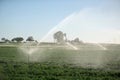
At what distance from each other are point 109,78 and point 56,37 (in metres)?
89.4

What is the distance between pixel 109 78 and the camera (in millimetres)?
13898

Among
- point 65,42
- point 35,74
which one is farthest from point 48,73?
point 65,42

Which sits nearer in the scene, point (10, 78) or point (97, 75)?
point (10, 78)

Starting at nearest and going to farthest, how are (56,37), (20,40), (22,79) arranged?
(22,79) < (56,37) < (20,40)

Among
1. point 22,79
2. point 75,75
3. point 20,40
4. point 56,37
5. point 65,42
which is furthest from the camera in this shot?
point 20,40

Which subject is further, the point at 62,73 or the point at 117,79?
the point at 62,73

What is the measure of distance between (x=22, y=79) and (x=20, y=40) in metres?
117

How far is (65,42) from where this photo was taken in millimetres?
96188

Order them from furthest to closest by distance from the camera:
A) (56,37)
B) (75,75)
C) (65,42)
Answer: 1. (56,37)
2. (65,42)
3. (75,75)

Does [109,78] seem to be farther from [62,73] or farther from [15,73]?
[15,73]

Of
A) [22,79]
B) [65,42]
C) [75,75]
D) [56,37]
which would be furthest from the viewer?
[56,37]

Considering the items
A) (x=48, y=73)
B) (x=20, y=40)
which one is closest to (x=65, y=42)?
(x=20, y=40)

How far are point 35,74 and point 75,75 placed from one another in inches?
105

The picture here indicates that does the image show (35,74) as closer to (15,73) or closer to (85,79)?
(15,73)
